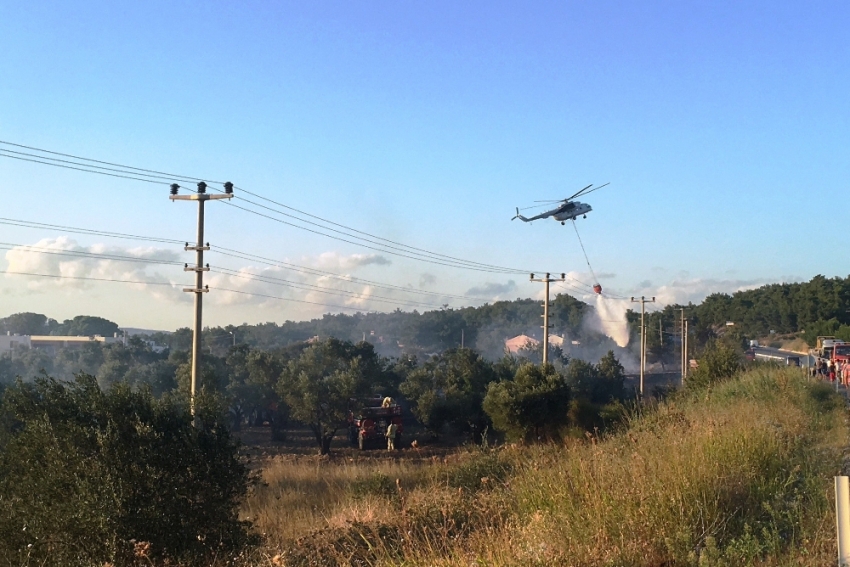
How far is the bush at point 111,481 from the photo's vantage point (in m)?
8.01

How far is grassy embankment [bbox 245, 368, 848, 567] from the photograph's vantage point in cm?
500

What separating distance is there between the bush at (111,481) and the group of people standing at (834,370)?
3316cm

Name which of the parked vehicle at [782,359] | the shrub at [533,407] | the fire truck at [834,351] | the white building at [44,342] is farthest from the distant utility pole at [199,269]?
the white building at [44,342]

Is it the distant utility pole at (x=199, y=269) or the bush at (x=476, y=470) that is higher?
the distant utility pole at (x=199, y=269)

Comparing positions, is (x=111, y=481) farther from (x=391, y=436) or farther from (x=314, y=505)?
(x=391, y=436)

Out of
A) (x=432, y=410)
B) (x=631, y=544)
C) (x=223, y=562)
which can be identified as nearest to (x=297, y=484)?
(x=223, y=562)

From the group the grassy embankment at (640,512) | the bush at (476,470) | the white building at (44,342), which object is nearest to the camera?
the grassy embankment at (640,512)

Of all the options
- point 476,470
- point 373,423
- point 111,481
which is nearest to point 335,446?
point 373,423

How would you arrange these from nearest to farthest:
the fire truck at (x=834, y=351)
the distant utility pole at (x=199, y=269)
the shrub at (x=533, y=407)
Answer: the distant utility pole at (x=199, y=269) < the shrub at (x=533, y=407) < the fire truck at (x=834, y=351)

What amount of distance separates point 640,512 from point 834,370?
38508mm

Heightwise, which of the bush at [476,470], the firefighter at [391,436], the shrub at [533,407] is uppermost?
the bush at [476,470]

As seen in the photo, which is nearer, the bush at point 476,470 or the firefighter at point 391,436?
the bush at point 476,470

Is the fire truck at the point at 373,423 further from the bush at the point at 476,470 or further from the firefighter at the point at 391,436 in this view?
the bush at the point at 476,470

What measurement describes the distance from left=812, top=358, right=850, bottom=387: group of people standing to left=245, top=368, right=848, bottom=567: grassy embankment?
95.5 feet
